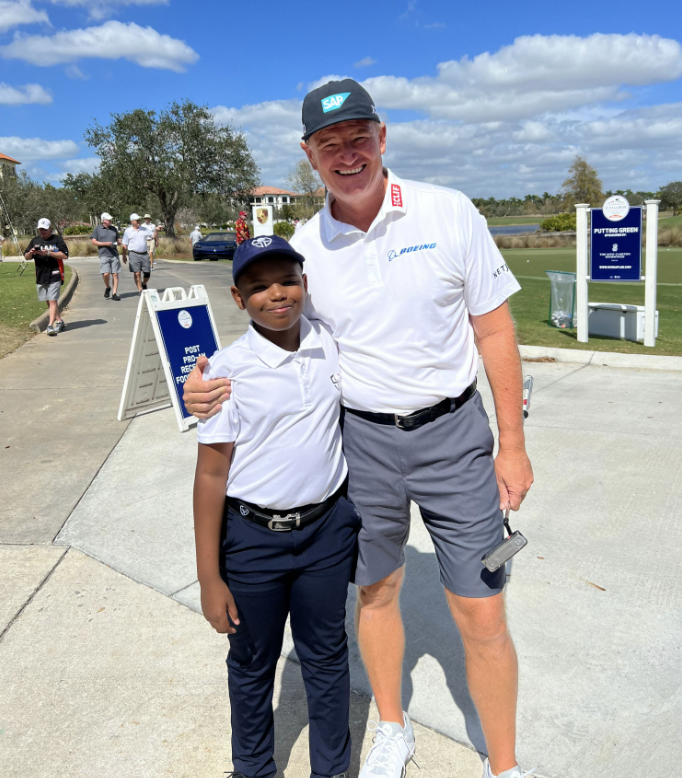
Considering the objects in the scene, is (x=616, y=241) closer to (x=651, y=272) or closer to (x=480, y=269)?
(x=651, y=272)

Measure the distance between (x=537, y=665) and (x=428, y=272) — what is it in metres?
1.65

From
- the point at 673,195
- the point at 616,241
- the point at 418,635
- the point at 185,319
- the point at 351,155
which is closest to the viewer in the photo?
the point at 351,155

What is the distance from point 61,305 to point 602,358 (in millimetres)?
11572

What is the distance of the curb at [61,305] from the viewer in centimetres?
1190

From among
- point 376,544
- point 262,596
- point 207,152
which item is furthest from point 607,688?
point 207,152

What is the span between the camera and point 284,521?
1980 millimetres

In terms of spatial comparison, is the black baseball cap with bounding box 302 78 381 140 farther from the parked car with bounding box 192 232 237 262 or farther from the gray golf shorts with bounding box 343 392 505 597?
the parked car with bounding box 192 232 237 262

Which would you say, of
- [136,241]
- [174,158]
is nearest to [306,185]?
[174,158]

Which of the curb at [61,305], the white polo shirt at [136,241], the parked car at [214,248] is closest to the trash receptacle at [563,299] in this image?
the curb at [61,305]

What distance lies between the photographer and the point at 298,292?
6.54 feet

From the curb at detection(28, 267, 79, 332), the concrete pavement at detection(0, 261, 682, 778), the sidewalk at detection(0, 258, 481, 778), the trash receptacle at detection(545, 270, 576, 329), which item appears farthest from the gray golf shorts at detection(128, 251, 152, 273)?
the concrete pavement at detection(0, 261, 682, 778)

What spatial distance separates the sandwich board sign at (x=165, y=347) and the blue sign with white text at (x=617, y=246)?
568cm

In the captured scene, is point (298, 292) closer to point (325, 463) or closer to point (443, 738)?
point (325, 463)

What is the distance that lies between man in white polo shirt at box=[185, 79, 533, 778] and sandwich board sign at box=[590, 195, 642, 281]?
7.88 metres
